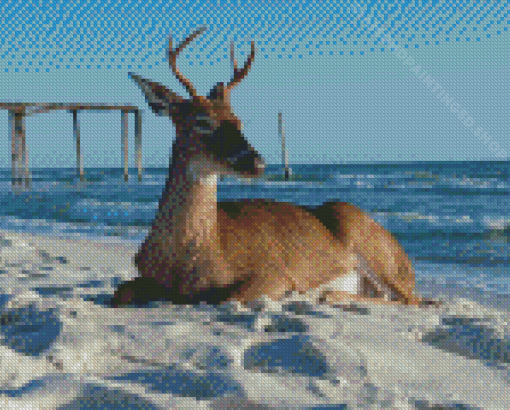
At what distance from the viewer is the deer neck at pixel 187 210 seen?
14.1ft

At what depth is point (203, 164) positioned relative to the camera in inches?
169

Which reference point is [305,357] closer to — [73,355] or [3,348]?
[73,355]

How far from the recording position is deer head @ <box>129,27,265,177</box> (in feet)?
13.7

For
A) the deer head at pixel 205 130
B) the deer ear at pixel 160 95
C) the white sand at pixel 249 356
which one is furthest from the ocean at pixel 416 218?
the white sand at pixel 249 356

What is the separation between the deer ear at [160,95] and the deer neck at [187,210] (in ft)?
1.21

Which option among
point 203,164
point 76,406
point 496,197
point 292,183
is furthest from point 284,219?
point 292,183

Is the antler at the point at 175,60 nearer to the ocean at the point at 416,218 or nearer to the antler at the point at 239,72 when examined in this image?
the antler at the point at 239,72

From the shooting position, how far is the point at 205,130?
14.1ft

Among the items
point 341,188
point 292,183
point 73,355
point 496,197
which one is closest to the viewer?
point 73,355

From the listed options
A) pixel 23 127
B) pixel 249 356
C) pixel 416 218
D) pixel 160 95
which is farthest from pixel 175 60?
pixel 23 127

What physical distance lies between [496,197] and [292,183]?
12861 mm

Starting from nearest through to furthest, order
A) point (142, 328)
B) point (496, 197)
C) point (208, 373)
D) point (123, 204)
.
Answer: point (208, 373) → point (142, 328) → point (123, 204) → point (496, 197)

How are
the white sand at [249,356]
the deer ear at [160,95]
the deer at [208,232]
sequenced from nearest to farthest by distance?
the white sand at [249,356]
the deer at [208,232]
the deer ear at [160,95]

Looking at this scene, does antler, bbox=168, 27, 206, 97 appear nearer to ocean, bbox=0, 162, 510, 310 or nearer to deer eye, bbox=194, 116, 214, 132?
deer eye, bbox=194, 116, 214, 132
